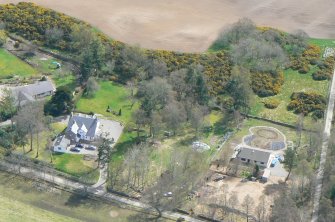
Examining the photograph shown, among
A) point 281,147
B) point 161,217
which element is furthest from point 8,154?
point 281,147

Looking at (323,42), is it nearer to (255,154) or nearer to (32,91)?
(255,154)

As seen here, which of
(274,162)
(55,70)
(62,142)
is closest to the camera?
(274,162)

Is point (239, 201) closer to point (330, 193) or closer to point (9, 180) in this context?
point (330, 193)

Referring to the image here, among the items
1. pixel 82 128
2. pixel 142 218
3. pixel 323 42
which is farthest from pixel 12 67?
pixel 323 42

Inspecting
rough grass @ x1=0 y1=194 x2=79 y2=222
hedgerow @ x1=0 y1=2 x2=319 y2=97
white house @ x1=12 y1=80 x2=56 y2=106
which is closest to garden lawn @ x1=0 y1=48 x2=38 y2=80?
white house @ x1=12 y1=80 x2=56 y2=106

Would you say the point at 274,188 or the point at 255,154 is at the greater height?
the point at 255,154
